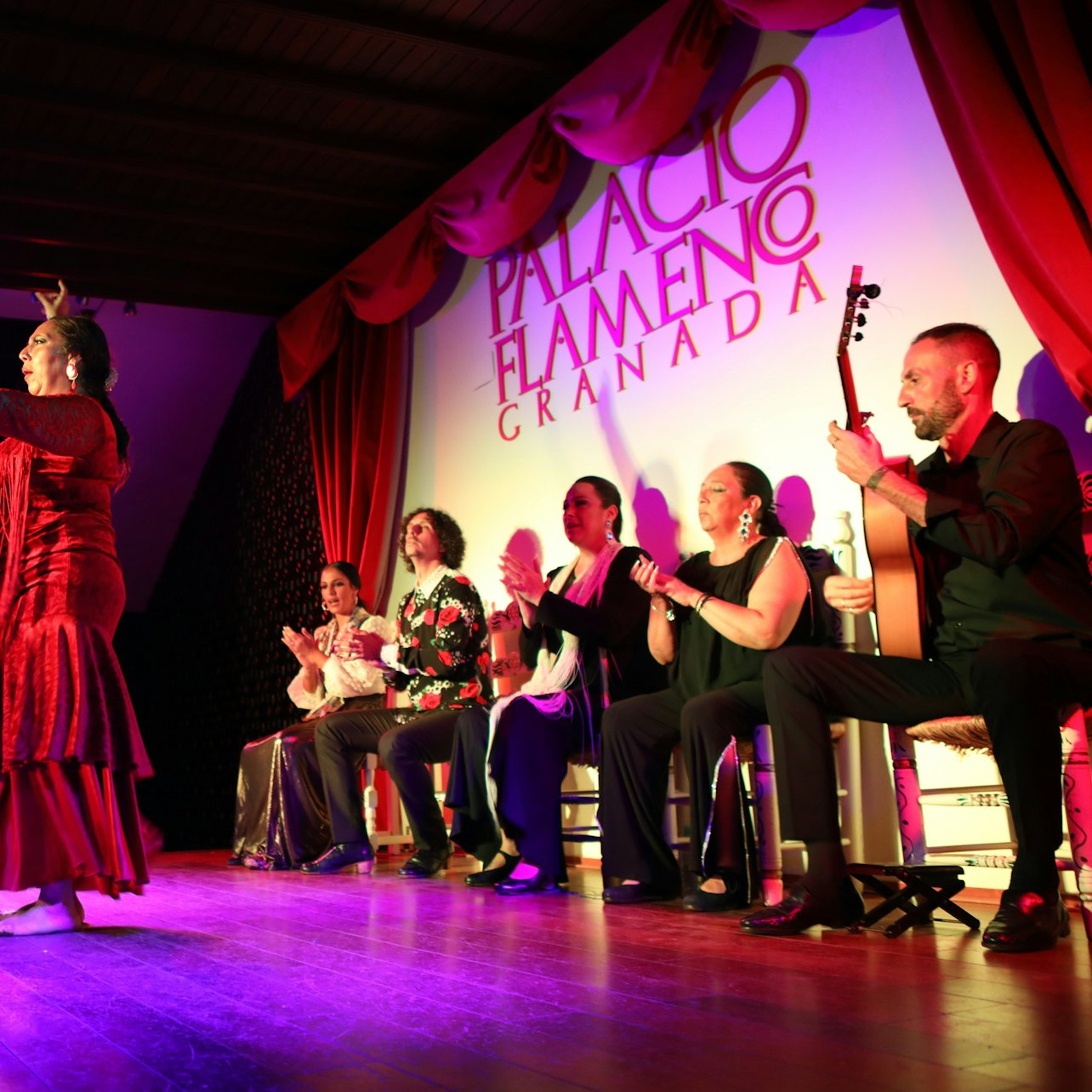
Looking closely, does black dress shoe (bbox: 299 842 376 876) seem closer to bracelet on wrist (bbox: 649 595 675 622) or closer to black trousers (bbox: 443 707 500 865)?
black trousers (bbox: 443 707 500 865)

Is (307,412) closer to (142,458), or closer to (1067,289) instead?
(142,458)

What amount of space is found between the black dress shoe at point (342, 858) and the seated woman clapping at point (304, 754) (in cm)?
29

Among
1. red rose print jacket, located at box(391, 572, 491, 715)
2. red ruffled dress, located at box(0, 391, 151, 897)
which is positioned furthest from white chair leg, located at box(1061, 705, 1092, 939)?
red rose print jacket, located at box(391, 572, 491, 715)

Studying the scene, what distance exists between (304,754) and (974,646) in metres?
3.13

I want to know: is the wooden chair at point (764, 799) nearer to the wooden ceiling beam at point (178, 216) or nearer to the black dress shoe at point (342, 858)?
the black dress shoe at point (342, 858)

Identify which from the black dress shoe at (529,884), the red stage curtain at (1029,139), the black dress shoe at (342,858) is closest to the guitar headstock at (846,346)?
the red stage curtain at (1029,139)

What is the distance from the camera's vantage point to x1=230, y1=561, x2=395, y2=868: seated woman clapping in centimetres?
497

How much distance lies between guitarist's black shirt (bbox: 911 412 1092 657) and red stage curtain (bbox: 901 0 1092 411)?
412mm

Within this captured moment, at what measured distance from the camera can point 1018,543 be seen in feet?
7.98

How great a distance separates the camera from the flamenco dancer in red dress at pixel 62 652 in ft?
9.05

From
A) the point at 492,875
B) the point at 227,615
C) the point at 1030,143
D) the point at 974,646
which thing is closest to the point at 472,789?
the point at 492,875

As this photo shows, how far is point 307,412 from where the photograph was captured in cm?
666

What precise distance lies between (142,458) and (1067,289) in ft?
20.3

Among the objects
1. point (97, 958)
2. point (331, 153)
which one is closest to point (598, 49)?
point (331, 153)
